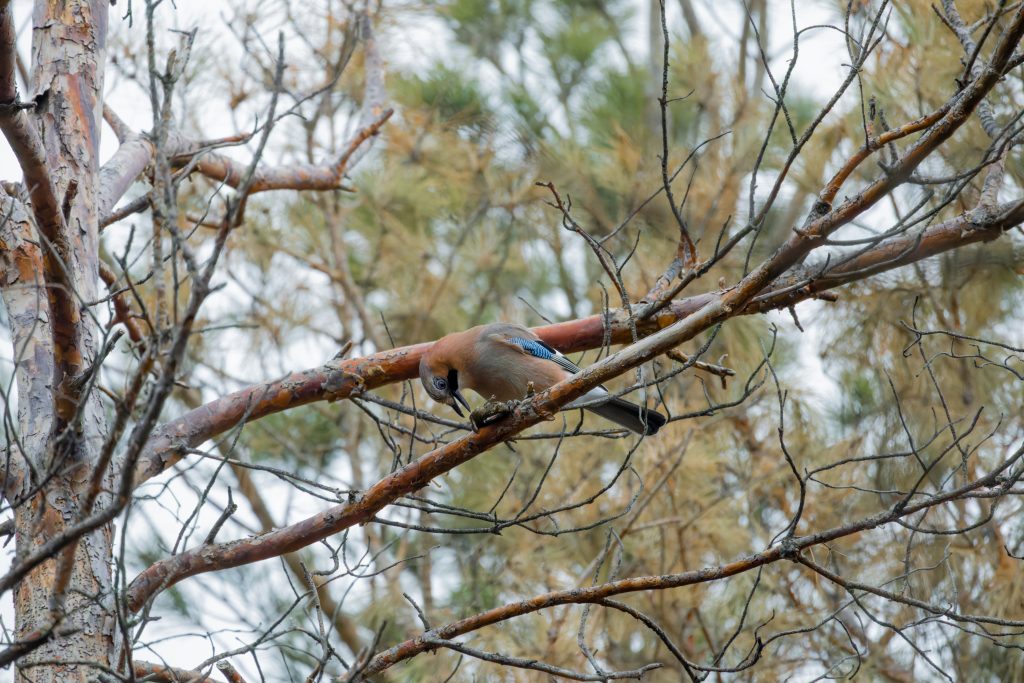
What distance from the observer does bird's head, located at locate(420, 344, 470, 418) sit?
4.17 metres

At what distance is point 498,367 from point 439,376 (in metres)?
0.26

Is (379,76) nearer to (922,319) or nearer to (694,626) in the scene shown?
(922,319)

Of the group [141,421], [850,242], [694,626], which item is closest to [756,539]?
[694,626]

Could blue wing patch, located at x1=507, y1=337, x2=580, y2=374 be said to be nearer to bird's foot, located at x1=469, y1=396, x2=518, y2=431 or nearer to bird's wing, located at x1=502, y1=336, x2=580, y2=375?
bird's wing, located at x1=502, y1=336, x2=580, y2=375

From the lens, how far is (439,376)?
14.2 ft

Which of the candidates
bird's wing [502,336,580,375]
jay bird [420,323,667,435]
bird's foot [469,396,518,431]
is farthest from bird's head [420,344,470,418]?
bird's foot [469,396,518,431]

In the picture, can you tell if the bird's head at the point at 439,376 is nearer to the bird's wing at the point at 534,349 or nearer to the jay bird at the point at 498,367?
the jay bird at the point at 498,367

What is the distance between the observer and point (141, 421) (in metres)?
1.72

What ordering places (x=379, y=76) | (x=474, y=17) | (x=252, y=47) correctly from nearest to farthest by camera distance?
(x=379, y=76)
(x=252, y=47)
(x=474, y=17)

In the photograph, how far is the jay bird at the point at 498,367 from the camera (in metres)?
4.30

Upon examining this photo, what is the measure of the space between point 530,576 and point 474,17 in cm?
534

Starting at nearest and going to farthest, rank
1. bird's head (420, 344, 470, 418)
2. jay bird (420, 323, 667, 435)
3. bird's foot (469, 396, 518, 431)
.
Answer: bird's foot (469, 396, 518, 431) < bird's head (420, 344, 470, 418) < jay bird (420, 323, 667, 435)

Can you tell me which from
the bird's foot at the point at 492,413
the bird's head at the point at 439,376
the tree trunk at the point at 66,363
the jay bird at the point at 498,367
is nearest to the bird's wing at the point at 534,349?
the jay bird at the point at 498,367

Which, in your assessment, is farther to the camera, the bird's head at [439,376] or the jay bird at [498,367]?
the jay bird at [498,367]
